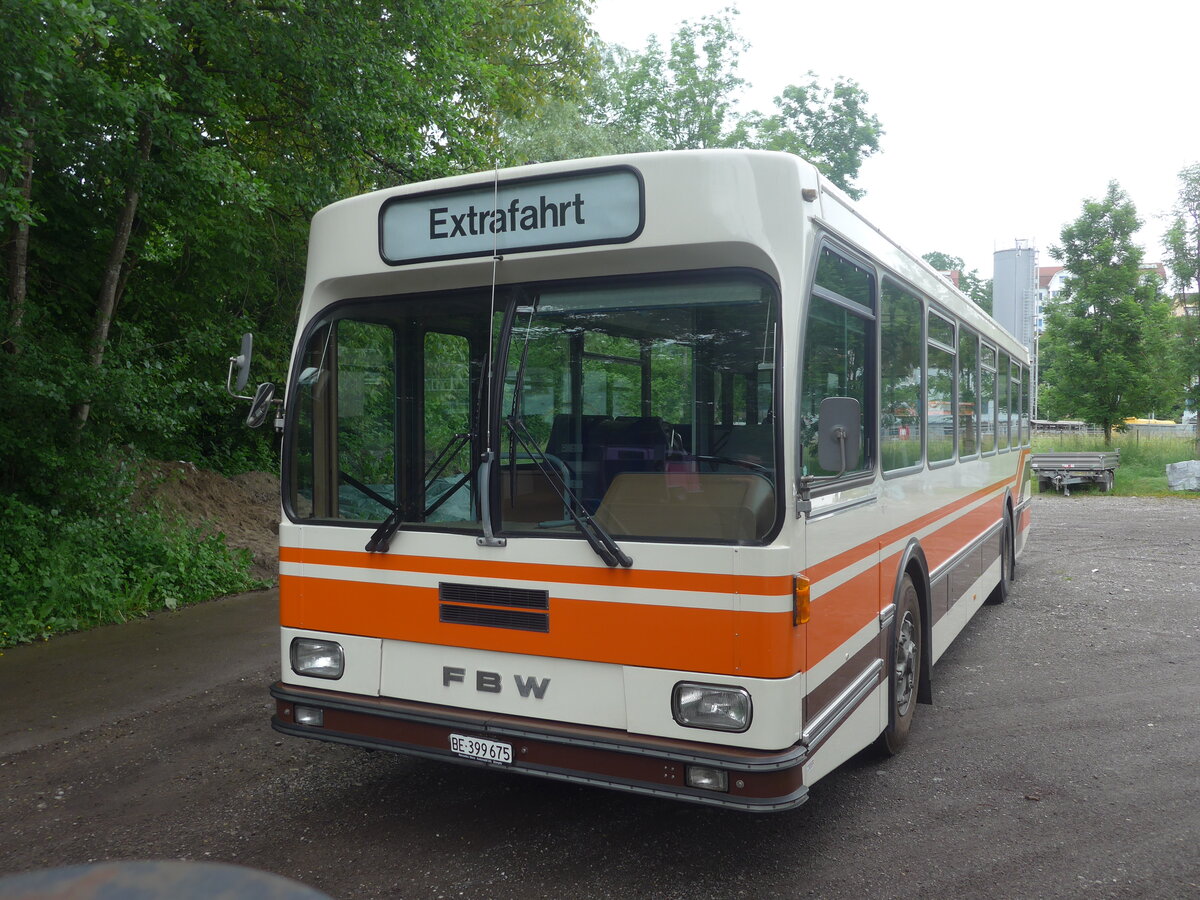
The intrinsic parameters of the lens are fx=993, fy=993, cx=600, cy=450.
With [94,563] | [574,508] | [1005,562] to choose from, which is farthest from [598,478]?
[1005,562]

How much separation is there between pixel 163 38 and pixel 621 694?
A: 687 centimetres

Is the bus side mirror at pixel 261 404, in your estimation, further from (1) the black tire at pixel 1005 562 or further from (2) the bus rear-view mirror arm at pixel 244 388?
(1) the black tire at pixel 1005 562

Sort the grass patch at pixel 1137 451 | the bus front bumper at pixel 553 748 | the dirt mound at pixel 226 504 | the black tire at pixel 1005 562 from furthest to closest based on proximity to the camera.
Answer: the grass patch at pixel 1137 451 < the dirt mound at pixel 226 504 < the black tire at pixel 1005 562 < the bus front bumper at pixel 553 748

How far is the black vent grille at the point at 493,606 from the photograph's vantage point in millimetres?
3799

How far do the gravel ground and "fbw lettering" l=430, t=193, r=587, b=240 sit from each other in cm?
252

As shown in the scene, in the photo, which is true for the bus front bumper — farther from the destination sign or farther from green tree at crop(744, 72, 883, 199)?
green tree at crop(744, 72, 883, 199)

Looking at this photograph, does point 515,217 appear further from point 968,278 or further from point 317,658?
point 968,278

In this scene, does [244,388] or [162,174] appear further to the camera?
[162,174]

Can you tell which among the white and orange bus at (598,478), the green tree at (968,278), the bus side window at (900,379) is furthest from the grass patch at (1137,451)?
the green tree at (968,278)

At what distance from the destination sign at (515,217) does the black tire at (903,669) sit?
255 centimetres

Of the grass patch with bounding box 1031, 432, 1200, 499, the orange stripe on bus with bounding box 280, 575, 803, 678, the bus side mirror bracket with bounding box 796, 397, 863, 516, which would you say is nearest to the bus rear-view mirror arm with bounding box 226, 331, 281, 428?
the orange stripe on bus with bounding box 280, 575, 803, 678

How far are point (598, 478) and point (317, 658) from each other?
1.48 meters

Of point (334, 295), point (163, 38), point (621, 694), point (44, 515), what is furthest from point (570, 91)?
point (621, 694)

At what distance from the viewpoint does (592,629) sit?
3.71m
